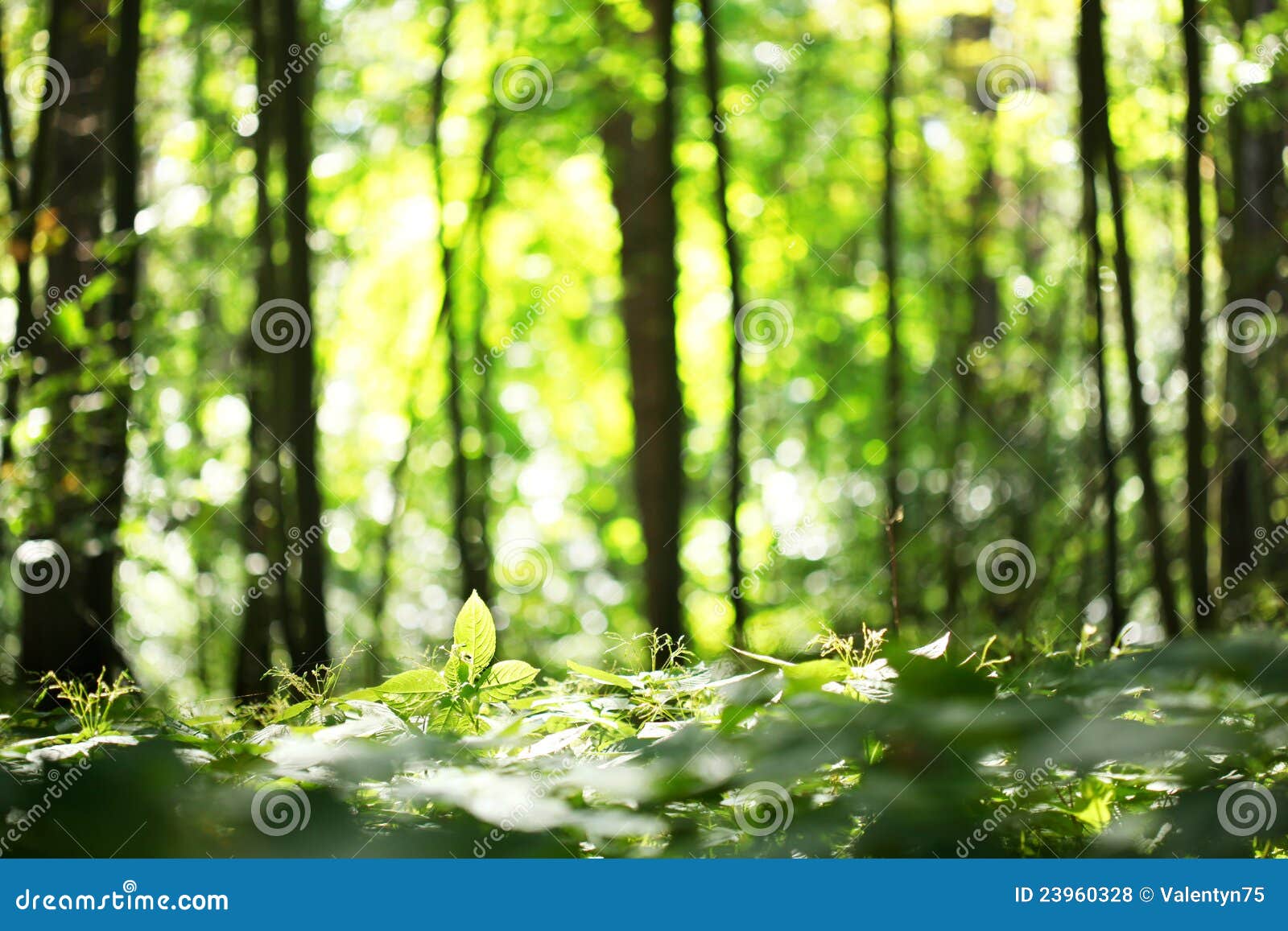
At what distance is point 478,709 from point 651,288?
4.03m

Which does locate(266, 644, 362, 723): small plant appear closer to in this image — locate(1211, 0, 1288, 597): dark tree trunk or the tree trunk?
the tree trunk

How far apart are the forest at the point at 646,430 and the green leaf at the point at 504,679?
0.01 metres

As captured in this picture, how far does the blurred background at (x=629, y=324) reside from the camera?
2465 mm

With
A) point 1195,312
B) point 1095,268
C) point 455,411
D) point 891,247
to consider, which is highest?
point 891,247

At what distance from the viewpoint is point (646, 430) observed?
5062 millimetres

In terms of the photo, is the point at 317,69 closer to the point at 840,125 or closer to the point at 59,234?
the point at 59,234

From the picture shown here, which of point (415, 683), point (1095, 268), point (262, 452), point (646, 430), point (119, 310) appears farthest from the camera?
point (646, 430)

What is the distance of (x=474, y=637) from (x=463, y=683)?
5 cm

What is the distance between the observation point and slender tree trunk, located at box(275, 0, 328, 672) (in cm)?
310

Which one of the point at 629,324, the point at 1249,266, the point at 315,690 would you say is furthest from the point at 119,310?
the point at 1249,266

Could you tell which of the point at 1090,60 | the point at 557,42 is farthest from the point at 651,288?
the point at 1090,60

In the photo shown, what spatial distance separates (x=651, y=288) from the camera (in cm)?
484

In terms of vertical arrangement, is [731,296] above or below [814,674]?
above

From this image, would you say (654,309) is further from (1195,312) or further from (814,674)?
(814,674)
